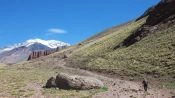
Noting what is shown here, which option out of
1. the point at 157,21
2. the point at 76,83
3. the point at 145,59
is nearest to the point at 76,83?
the point at 76,83

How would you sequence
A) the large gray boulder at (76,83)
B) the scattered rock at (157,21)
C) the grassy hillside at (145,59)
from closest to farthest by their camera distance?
the large gray boulder at (76,83), the grassy hillside at (145,59), the scattered rock at (157,21)

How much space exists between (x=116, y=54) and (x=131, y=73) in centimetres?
2436

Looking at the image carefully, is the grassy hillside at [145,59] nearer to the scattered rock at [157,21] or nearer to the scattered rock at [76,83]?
the scattered rock at [157,21]

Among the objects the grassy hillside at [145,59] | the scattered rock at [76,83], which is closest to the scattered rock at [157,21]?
the grassy hillside at [145,59]

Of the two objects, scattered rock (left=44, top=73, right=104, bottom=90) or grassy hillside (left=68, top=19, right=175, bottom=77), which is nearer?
scattered rock (left=44, top=73, right=104, bottom=90)

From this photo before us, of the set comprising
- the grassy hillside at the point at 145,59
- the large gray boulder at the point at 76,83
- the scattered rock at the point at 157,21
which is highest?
the scattered rock at the point at 157,21

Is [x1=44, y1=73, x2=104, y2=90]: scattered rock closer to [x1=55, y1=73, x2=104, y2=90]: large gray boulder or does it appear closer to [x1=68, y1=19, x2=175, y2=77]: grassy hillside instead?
[x1=55, y1=73, x2=104, y2=90]: large gray boulder

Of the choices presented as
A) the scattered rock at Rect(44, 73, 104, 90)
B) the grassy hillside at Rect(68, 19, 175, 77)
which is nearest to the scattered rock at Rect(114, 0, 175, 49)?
the grassy hillside at Rect(68, 19, 175, 77)

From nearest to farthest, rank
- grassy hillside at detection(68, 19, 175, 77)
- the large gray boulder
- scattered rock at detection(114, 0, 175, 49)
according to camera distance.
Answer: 1. the large gray boulder
2. grassy hillside at detection(68, 19, 175, 77)
3. scattered rock at detection(114, 0, 175, 49)

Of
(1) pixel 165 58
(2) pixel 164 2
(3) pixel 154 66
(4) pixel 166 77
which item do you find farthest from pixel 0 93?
(2) pixel 164 2

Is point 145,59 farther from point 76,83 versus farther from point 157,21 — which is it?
point 157,21

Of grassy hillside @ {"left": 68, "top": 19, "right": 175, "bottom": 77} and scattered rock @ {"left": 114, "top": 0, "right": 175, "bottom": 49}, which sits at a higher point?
scattered rock @ {"left": 114, "top": 0, "right": 175, "bottom": 49}

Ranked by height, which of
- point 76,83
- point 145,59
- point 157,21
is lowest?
point 76,83

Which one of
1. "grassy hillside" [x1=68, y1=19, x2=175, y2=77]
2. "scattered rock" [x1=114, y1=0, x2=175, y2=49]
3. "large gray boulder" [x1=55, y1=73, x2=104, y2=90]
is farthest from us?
"scattered rock" [x1=114, y1=0, x2=175, y2=49]
